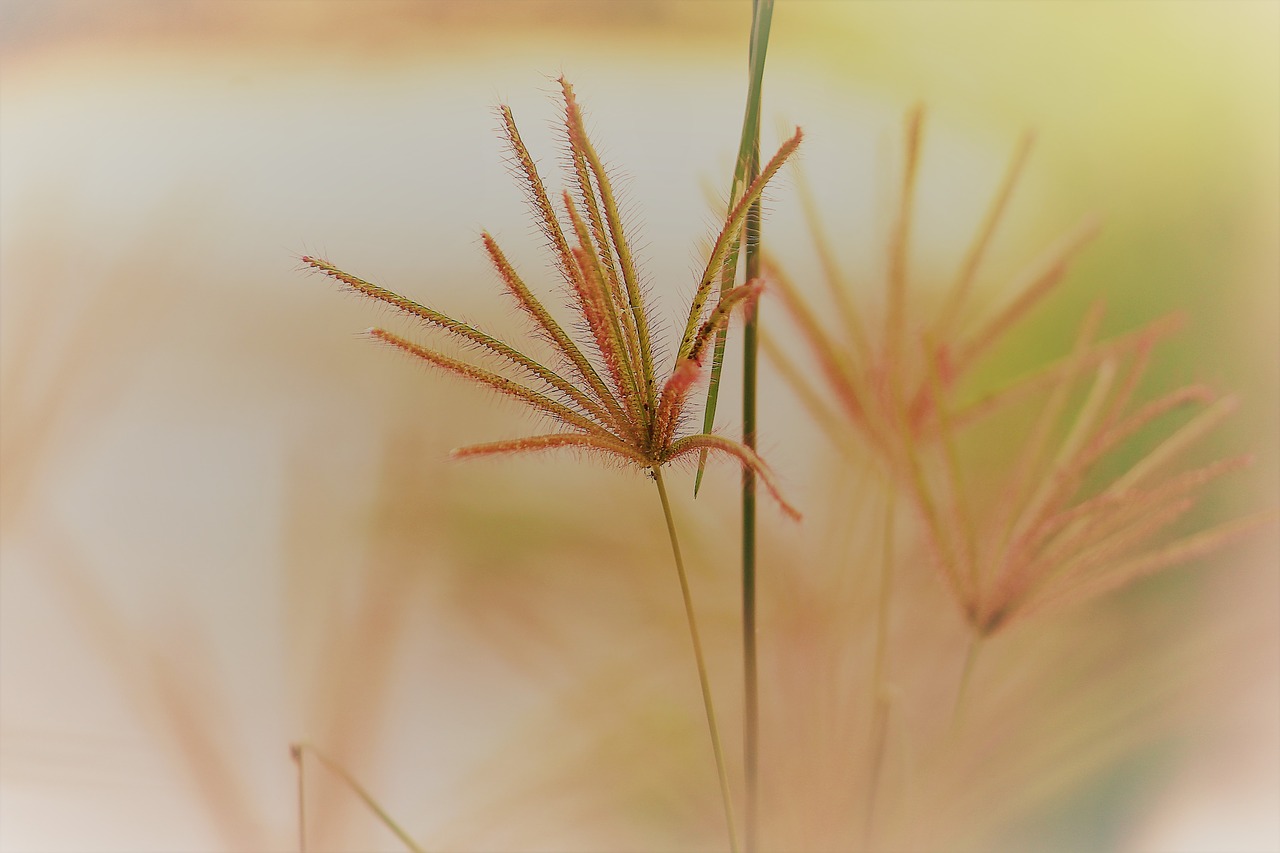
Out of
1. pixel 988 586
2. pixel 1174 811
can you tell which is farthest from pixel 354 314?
pixel 1174 811

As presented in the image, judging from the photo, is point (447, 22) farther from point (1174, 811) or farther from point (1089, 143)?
point (1174, 811)

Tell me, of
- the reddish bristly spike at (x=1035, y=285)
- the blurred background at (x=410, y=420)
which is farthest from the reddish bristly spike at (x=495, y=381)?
the reddish bristly spike at (x=1035, y=285)

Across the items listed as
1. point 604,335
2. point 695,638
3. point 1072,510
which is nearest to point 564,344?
point 604,335

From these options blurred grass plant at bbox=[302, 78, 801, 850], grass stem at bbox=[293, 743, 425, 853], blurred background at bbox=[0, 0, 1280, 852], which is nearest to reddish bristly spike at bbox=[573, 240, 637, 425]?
blurred grass plant at bbox=[302, 78, 801, 850]

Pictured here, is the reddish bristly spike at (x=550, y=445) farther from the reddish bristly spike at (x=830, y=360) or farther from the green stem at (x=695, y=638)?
the reddish bristly spike at (x=830, y=360)

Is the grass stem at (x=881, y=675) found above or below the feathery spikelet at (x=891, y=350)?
below

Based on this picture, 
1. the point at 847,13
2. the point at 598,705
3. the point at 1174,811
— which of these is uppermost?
the point at 847,13

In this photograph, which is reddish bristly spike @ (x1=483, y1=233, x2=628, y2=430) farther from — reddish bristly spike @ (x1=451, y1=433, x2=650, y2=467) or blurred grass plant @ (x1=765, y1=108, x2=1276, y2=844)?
blurred grass plant @ (x1=765, y1=108, x2=1276, y2=844)
